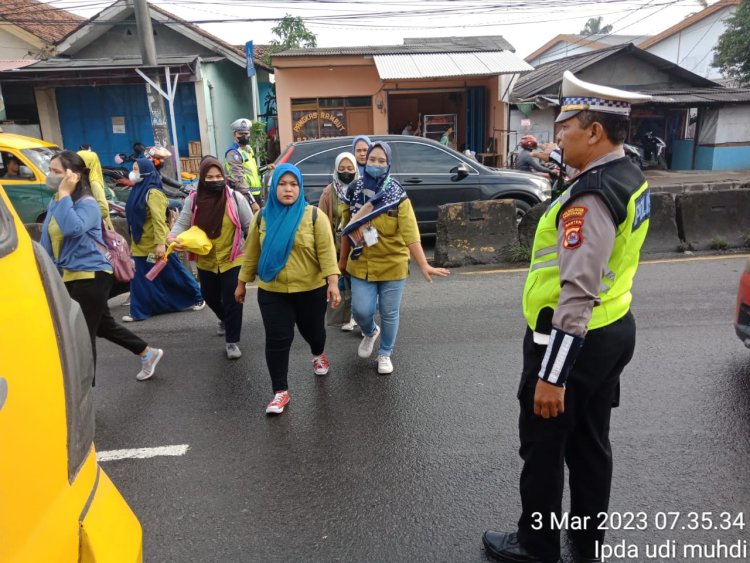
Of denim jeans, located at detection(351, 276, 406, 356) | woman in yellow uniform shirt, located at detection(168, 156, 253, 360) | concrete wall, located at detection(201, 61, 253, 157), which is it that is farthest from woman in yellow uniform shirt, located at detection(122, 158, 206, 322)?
concrete wall, located at detection(201, 61, 253, 157)

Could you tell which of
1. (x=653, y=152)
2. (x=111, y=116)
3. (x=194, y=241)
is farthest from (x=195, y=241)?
(x=653, y=152)

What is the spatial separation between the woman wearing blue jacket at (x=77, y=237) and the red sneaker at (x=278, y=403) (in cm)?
130

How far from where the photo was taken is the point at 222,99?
19672 millimetres

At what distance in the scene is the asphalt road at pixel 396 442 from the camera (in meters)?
2.73

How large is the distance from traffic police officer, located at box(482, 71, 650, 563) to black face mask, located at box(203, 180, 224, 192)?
316 centimetres

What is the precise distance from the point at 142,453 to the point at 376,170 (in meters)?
2.56

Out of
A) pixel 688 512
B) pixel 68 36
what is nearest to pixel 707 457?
pixel 688 512

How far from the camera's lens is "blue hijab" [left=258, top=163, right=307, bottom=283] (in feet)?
12.6

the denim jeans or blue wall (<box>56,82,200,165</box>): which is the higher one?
blue wall (<box>56,82,200,165</box>)

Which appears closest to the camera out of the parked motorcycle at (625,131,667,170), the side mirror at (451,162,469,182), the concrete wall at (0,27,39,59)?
the side mirror at (451,162,469,182)

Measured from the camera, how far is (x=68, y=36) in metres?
18.4

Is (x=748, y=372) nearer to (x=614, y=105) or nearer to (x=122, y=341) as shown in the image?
(x=614, y=105)

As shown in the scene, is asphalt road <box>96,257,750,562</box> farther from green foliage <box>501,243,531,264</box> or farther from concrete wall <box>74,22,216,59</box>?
concrete wall <box>74,22,216,59</box>

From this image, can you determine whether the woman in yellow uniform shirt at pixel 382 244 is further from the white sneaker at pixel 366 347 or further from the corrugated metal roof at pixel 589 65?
the corrugated metal roof at pixel 589 65
